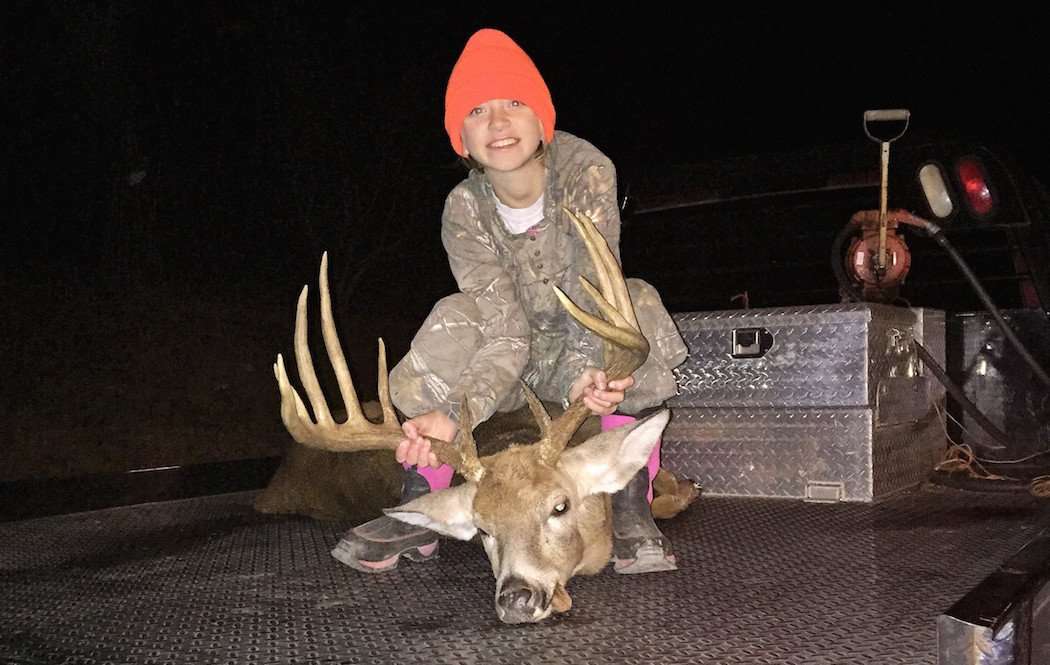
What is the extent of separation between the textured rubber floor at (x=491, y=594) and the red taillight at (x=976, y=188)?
1.24 metres

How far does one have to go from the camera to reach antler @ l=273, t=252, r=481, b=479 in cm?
243

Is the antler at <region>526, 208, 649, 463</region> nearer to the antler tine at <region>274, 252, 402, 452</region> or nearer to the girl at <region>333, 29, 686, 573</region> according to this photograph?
the girl at <region>333, 29, 686, 573</region>

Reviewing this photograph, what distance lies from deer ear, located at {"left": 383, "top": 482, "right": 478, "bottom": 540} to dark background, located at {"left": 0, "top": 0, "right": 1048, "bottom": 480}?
553 cm

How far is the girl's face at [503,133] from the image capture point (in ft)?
9.16

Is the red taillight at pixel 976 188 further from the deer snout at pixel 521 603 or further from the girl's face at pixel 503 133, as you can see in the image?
the deer snout at pixel 521 603

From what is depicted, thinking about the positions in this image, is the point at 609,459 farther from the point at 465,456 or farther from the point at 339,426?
the point at 339,426

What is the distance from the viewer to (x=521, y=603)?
6.62ft

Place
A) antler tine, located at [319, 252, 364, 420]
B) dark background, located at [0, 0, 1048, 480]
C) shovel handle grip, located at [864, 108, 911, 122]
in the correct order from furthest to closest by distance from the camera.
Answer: dark background, located at [0, 0, 1048, 480], shovel handle grip, located at [864, 108, 911, 122], antler tine, located at [319, 252, 364, 420]

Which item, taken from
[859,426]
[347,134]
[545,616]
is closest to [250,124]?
[347,134]

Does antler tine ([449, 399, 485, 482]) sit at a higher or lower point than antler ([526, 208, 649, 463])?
lower

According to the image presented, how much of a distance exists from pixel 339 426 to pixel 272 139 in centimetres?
704

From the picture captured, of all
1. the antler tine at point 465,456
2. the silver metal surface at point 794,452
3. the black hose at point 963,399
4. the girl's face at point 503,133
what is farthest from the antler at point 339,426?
the black hose at point 963,399

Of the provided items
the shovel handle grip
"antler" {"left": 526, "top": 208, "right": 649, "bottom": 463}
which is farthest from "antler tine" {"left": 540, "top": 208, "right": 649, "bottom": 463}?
the shovel handle grip

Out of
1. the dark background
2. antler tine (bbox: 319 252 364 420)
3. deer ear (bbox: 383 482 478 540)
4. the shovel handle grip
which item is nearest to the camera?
antler tine (bbox: 319 252 364 420)
